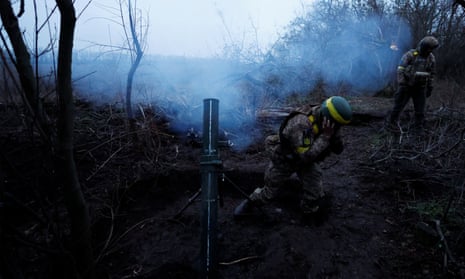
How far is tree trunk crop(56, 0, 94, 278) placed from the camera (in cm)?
127

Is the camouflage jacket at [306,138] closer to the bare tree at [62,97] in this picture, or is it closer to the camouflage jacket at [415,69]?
the bare tree at [62,97]

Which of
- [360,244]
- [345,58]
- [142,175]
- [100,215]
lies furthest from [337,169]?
[345,58]

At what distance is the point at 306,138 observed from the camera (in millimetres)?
3043

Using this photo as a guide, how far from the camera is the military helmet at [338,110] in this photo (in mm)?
2820

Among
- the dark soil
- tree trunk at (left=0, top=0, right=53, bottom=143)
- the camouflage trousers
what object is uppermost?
tree trunk at (left=0, top=0, right=53, bottom=143)

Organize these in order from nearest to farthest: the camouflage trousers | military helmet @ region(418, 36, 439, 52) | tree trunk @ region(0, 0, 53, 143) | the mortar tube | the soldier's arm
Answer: tree trunk @ region(0, 0, 53, 143) < the mortar tube < the camouflage trousers < military helmet @ region(418, 36, 439, 52) < the soldier's arm

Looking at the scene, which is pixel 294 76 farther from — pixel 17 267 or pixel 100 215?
pixel 17 267

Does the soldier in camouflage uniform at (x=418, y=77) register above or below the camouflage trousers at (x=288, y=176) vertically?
above

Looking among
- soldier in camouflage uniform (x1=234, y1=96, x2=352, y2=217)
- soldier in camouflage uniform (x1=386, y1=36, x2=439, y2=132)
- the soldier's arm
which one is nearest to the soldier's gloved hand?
soldier in camouflage uniform (x1=234, y1=96, x2=352, y2=217)

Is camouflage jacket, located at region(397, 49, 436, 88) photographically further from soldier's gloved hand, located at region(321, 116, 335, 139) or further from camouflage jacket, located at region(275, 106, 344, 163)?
soldier's gloved hand, located at region(321, 116, 335, 139)

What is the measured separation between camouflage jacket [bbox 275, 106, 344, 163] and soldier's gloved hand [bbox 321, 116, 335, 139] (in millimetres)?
48

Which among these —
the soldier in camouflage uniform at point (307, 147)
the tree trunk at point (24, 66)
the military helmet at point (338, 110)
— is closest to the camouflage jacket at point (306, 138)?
the soldier in camouflage uniform at point (307, 147)

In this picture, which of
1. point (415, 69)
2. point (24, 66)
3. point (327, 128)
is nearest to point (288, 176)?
point (327, 128)

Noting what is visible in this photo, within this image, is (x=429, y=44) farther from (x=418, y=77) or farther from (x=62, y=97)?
(x=62, y=97)
